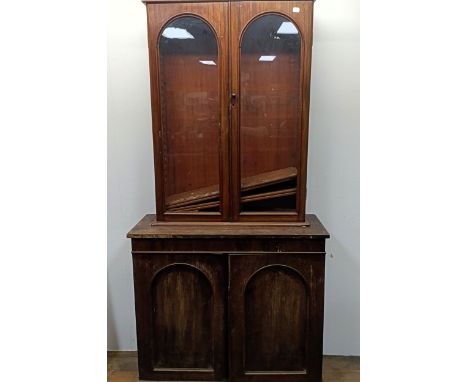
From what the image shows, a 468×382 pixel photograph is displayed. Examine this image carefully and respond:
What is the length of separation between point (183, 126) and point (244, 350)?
0.97 m

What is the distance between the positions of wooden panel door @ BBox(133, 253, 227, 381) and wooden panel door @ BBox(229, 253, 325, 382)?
0.19 feet

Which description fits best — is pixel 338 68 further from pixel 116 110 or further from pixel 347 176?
pixel 116 110

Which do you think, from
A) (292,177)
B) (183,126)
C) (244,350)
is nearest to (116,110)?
(183,126)

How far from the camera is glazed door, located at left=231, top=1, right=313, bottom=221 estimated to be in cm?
144

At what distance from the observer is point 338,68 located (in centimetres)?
172

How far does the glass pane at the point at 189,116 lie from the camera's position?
1487mm

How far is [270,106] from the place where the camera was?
1.53m

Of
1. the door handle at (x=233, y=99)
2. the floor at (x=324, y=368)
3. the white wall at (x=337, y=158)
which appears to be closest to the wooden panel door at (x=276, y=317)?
the floor at (x=324, y=368)

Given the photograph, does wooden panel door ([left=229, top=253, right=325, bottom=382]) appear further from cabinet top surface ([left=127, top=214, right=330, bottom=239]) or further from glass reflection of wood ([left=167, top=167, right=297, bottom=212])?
glass reflection of wood ([left=167, top=167, right=297, bottom=212])

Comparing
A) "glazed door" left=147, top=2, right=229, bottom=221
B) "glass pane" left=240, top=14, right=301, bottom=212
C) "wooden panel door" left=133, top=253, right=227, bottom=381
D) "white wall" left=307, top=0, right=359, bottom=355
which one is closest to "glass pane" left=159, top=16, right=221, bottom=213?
"glazed door" left=147, top=2, right=229, bottom=221

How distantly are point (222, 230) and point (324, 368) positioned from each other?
89 centimetres

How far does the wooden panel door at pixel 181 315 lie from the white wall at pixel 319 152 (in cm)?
40

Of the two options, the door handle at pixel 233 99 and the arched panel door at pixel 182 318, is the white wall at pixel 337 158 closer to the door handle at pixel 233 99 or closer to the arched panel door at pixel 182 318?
the door handle at pixel 233 99

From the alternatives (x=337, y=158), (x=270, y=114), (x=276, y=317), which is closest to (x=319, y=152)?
(x=337, y=158)
